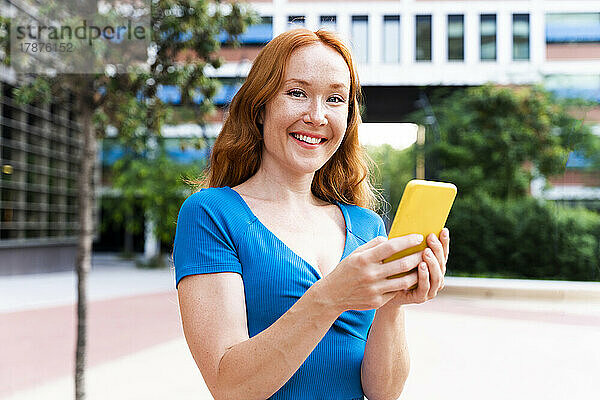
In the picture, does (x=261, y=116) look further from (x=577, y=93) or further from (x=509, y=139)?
(x=577, y=93)

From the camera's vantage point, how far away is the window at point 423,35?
10.9 metres

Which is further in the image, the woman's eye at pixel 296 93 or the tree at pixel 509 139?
the tree at pixel 509 139

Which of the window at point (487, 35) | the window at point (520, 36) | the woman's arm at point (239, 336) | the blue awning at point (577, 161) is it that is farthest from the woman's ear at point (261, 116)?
the blue awning at point (577, 161)

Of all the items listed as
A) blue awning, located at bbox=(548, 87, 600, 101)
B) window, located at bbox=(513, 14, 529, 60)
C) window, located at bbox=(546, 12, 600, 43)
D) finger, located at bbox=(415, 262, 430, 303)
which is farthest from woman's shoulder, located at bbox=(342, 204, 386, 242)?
blue awning, located at bbox=(548, 87, 600, 101)

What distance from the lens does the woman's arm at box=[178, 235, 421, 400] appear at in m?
0.87

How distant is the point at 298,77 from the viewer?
1.12 m

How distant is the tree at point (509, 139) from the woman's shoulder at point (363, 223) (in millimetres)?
12511

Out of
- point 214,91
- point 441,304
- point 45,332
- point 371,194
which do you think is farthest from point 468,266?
point 371,194

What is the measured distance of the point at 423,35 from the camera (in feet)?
36.0

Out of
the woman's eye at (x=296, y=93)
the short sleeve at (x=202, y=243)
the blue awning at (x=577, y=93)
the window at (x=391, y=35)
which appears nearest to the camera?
the short sleeve at (x=202, y=243)

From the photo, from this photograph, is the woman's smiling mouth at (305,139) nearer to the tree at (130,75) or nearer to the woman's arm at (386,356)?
the woman's arm at (386,356)

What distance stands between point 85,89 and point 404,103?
38.5ft

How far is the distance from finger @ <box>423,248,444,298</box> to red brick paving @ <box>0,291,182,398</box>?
15.6 ft

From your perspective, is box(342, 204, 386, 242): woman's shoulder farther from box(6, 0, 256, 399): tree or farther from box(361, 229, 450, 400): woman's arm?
box(6, 0, 256, 399): tree
